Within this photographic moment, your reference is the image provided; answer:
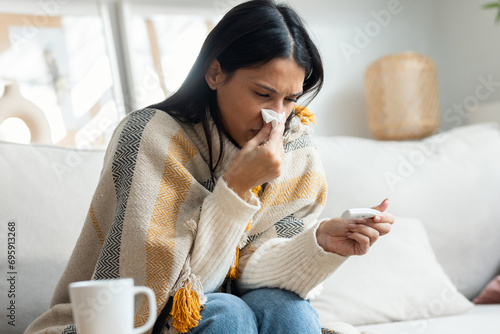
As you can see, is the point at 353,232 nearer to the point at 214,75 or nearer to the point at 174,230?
the point at 174,230

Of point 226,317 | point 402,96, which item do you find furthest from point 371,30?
point 226,317

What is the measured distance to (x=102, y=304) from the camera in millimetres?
645

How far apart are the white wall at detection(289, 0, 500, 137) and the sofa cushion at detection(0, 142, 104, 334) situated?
1395mm

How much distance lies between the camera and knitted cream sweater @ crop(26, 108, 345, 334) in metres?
1.03

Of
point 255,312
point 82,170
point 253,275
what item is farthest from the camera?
point 82,170

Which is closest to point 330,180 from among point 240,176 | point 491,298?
point 491,298

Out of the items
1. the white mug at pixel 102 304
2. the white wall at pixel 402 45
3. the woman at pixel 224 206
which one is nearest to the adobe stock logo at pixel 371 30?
the white wall at pixel 402 45

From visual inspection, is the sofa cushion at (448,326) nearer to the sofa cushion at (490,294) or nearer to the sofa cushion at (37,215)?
the sofa cushion at (490,294)

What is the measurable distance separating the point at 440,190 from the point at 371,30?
1133 mm

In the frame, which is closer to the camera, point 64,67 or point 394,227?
point 394,227

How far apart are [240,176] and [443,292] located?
861 millimetres

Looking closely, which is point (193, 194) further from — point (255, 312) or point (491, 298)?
point (491, 298)

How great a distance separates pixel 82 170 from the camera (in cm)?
149

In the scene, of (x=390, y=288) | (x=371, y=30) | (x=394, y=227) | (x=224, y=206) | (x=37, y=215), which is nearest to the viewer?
(x=224, y=206)
